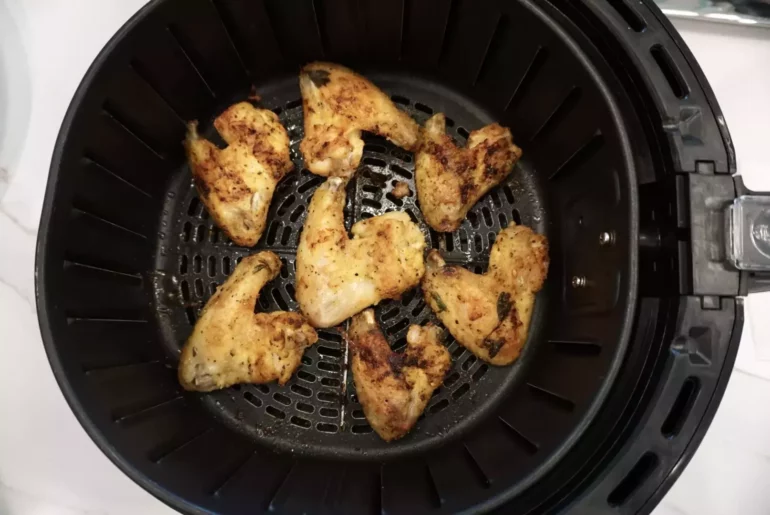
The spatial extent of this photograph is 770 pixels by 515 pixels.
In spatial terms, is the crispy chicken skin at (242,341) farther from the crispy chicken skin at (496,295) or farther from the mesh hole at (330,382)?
the crispy chicken skin at (496,295)

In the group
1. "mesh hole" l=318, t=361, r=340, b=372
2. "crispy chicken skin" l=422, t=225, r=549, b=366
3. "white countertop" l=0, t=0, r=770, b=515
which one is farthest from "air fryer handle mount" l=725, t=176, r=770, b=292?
"mesh hole" l=318, t=361, r=340, b=372

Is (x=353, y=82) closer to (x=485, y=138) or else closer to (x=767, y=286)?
(x=485, y=138)

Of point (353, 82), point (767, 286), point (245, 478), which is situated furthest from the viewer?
point (353, 82)

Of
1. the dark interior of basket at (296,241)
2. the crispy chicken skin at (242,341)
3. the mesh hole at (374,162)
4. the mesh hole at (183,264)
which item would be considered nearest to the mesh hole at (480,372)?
the dark interior of basket at (296,241)

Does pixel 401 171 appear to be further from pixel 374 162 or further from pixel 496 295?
pixel 496 295

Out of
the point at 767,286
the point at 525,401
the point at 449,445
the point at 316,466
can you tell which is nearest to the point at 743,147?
the point at 767,286

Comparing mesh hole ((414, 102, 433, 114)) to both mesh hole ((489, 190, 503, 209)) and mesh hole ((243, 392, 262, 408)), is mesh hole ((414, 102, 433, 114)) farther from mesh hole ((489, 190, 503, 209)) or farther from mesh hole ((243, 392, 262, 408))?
mesh hole ((243, 392, 262, 408))

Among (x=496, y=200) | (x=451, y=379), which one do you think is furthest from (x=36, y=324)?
(x=496, y=200)
